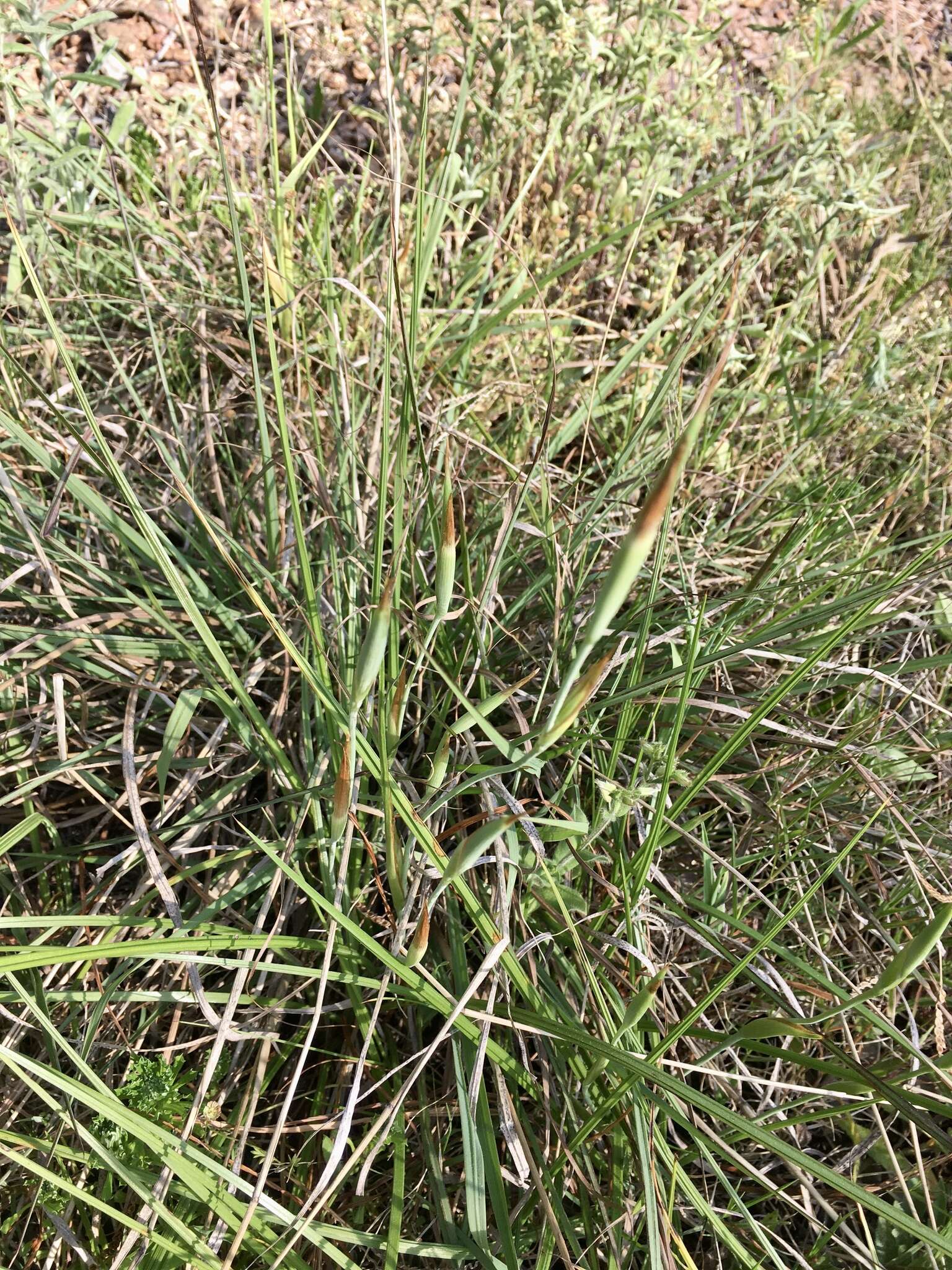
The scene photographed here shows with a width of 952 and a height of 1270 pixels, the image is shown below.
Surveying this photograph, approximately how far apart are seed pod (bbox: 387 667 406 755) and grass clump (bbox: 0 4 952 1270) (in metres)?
0.01

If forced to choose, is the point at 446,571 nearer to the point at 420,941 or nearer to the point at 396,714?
the point at 396,714

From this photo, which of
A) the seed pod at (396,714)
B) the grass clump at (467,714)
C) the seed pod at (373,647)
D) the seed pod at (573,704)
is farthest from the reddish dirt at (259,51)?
the seed pod at (573,704)

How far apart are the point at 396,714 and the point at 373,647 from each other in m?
0.22

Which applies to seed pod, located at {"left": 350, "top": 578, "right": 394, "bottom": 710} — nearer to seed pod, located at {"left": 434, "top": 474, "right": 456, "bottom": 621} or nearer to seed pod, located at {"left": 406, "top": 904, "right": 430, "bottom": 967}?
seed pod, located at {"left": 434, "top": 474, "right": 456, "bottom": 621}

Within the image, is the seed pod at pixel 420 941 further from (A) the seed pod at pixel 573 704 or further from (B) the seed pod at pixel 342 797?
(A) the seed pod at pixel 573 704

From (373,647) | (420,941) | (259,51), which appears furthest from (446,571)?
(259,51)

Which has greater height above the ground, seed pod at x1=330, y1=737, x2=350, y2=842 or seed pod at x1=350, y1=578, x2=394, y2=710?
seed pod at x1=350, y1=578, x2=394, y2=710

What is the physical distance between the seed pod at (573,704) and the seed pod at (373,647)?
0.15 meters

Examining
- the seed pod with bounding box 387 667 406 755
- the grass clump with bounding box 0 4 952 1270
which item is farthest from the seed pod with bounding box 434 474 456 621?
the seed pod with bounding box 387 667 406 755

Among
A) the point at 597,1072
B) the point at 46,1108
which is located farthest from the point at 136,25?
the point at 597,1072

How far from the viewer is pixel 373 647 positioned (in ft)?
2.29

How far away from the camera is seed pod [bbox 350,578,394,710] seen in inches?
26.3

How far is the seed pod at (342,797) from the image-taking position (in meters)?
0.77

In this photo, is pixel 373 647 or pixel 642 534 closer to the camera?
pixel 642 534
